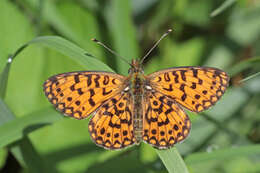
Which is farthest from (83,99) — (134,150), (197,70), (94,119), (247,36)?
(247,36)

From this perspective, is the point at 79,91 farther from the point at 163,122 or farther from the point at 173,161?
the point at 173,161

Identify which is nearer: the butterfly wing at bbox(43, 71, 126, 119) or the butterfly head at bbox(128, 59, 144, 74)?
the butterfly wing at bbox(43, 71, 126, 119)

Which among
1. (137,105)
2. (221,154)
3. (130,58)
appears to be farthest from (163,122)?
(130,58)

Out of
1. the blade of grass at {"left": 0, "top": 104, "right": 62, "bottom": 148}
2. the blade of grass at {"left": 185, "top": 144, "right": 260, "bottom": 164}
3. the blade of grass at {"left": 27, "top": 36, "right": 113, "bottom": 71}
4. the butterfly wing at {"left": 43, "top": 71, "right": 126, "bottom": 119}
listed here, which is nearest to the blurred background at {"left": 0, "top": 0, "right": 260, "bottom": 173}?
the blade of grass at {"left": 185, "top": 144, "right": 260, "bottom": 164}

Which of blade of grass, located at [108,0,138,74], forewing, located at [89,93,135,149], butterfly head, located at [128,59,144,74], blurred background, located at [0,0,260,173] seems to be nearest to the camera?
forewing, located at [89,93,135,149]

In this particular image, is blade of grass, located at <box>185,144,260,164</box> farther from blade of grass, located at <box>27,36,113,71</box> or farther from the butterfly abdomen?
blade of grass, located at <box>27,36,113,71</box>

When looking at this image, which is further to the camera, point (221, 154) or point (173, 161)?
point (221, 154)

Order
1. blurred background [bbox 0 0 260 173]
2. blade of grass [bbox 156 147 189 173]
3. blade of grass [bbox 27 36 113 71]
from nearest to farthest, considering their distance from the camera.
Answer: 1. blade of grass [bbox 156 147 189 173]
2. blade of grass [bbox 27 36 113 71]
3. blurred background [bbox 0 0 260 173]
